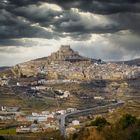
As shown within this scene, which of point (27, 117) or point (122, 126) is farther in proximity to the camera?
point (27, 117)

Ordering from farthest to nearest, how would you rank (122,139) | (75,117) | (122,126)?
1. (75,117)
2. (122,126)
3. (122,139)

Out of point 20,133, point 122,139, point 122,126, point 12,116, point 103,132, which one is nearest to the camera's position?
point 122,139

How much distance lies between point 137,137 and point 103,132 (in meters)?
6.91

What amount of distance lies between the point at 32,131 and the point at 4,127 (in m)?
13.1

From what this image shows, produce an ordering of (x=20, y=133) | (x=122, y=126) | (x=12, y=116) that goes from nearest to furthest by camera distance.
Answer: (x=122, y=126) → (x=20, y=133) → (x=12, y=116)

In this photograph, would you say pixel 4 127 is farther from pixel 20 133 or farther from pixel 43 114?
pixel 43 114

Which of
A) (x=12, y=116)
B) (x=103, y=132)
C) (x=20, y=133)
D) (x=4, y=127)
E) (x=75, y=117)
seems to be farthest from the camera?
(x=12, y=116)

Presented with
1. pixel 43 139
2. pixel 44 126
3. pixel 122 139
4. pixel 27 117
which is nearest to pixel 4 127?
pixel 44 126

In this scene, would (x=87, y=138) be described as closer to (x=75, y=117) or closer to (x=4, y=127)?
(x=4, y=127)

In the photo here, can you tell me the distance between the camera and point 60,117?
17512 cm

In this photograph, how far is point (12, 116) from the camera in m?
186

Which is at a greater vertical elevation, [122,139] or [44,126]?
[122,139]

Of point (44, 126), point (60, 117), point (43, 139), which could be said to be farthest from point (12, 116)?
point (43, 139)

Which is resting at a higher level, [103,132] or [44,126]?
[103,132]
